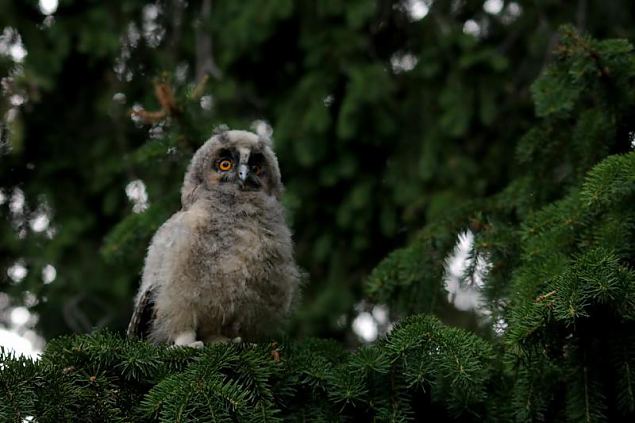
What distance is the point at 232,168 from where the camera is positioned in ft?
11.2

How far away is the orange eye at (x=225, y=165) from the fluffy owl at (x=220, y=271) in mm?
64

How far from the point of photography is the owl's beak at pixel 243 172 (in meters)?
3.32

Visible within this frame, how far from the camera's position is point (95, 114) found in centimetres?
545

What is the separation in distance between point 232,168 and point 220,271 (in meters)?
0.62

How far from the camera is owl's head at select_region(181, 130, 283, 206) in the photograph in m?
3.35

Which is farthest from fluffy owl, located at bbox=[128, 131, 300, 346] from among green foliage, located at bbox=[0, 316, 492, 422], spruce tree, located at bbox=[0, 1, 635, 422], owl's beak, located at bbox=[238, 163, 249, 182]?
green foliage, located at bbox=[0, 316, 492, 422]

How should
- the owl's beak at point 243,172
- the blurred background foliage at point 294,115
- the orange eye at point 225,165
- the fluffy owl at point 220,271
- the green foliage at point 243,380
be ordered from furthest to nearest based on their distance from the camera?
the blurred background foliage at point 294,115 < the orange eye at point 225,165 < the owl's beak at point 243,172 < the fluffy owl at point 220,271 < the green foliage at point 243,380

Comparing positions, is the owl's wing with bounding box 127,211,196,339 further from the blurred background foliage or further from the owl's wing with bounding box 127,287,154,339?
the blurred background foliage

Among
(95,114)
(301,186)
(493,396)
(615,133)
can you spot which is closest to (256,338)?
(493,396)

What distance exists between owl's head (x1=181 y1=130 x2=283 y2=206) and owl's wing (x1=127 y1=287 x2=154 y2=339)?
43cm

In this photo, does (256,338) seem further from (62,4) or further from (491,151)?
(62,4)

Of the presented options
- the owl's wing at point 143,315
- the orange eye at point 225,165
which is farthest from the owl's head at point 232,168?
the owl's wing at point 143,315

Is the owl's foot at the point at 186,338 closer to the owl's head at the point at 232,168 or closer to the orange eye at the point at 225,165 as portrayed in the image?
the owl's head at the point at 232,168

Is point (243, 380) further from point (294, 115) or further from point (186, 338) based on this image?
point (294, 115)
